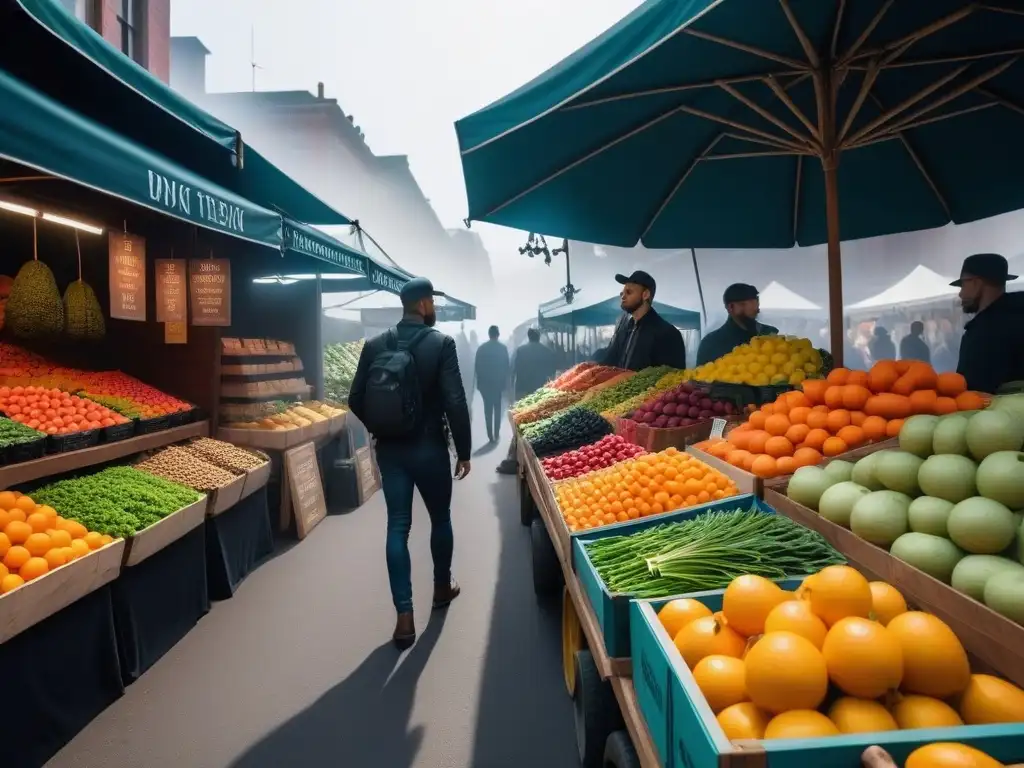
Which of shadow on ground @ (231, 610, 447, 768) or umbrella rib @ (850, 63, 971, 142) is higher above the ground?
umbrella rib @ (850, 63, 971, 142)

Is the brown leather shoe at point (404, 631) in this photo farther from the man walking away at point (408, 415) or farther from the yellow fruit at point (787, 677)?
the yellow fruit at point (787, 677)

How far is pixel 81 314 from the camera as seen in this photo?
4844 mm

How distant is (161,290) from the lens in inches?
215

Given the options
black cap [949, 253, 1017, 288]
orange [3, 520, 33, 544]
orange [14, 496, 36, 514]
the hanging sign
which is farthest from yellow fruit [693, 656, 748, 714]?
the hanging sign

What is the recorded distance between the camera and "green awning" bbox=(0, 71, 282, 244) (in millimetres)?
2312

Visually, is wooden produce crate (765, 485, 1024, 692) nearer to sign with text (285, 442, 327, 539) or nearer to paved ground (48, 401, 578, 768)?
paved ground (48, 401, 578, 768)

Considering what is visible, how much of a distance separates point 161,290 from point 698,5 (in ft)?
15.8

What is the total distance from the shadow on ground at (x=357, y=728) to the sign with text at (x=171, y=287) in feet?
11.4

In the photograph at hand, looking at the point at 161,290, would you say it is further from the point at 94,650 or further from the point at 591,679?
the point at 591,679

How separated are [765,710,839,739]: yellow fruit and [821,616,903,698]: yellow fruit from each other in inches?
3.7

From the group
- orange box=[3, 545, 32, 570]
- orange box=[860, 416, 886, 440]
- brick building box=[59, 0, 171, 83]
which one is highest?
brick building box=[59, 0, 171, 83]

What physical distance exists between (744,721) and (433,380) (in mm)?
2977

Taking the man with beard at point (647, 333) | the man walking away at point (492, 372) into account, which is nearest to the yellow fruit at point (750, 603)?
the man with beard at point (647, 333)

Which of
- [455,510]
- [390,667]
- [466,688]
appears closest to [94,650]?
[390,667]
